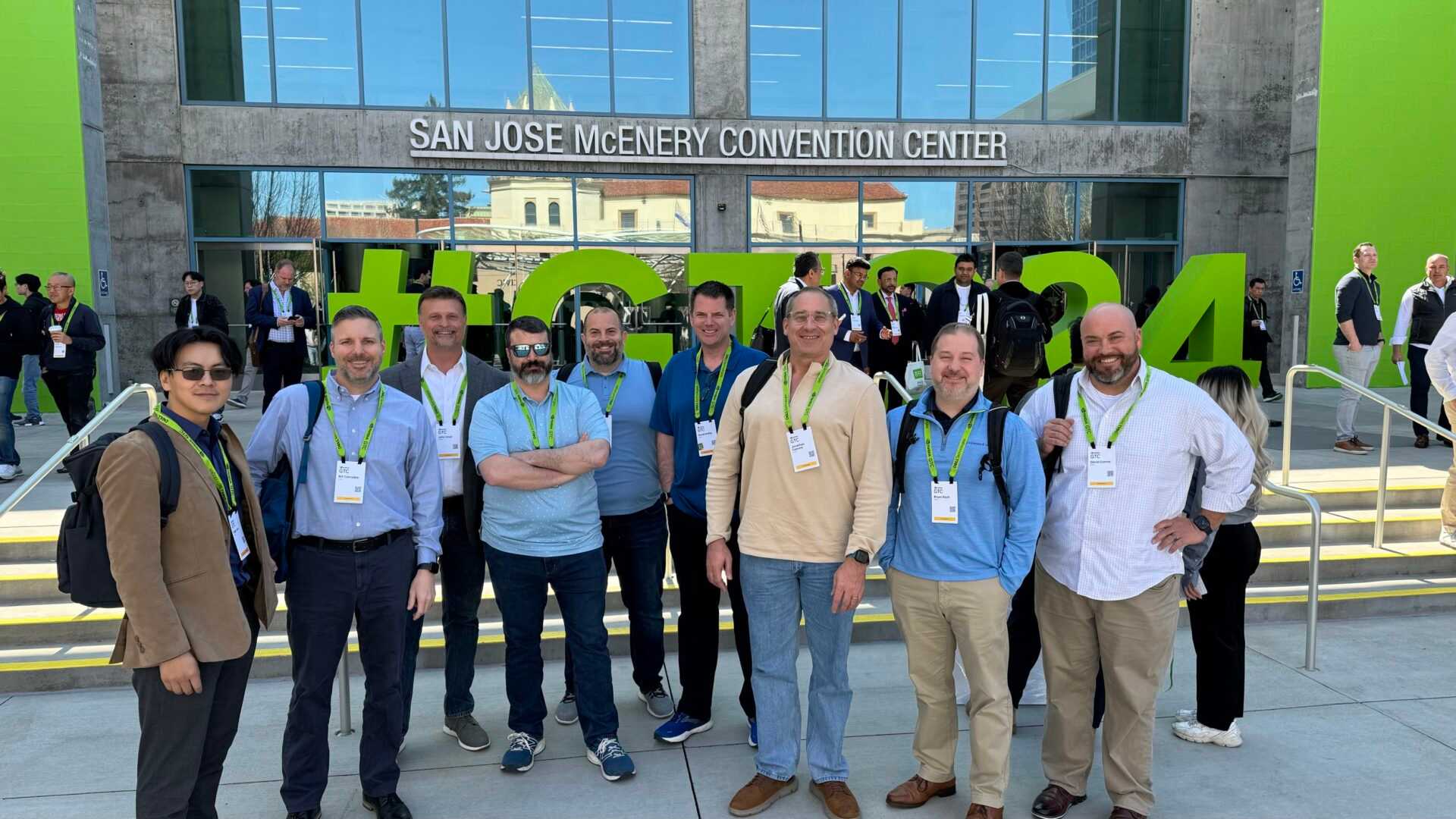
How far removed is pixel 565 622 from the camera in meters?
3.97

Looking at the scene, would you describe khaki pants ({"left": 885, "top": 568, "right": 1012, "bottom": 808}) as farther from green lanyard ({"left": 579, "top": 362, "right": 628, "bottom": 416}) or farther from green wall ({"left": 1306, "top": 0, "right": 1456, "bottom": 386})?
→ green wall ({"left": 1306, "top": 0, "right": 1456, "bottom": 386})

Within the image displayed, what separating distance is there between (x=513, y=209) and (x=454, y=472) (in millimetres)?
11472

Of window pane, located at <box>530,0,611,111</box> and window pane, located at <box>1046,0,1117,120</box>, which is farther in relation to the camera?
window pane, located at <box>1046,0,1117,120</box>

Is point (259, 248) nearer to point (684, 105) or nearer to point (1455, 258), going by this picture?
point (684, 105)

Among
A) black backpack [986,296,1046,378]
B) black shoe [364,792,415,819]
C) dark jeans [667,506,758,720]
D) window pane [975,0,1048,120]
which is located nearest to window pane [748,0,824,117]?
window pane [975,0,1048,120]

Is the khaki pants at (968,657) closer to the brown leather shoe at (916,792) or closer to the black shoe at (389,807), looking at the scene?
the brown leather shoe at (916,792)

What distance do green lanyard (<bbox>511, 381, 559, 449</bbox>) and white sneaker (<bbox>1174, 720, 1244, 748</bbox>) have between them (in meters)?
3.06

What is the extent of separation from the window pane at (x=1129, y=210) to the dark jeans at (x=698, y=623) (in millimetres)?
14096

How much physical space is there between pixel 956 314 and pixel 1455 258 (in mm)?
11724

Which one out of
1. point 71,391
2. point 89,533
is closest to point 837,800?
point 89,533

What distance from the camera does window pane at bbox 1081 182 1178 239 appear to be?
53.8 feet

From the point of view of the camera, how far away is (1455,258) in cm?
1535

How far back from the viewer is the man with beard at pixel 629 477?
14.0 ft

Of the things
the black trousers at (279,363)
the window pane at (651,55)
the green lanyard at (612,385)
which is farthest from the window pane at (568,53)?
the green lanyard at (612,385)
